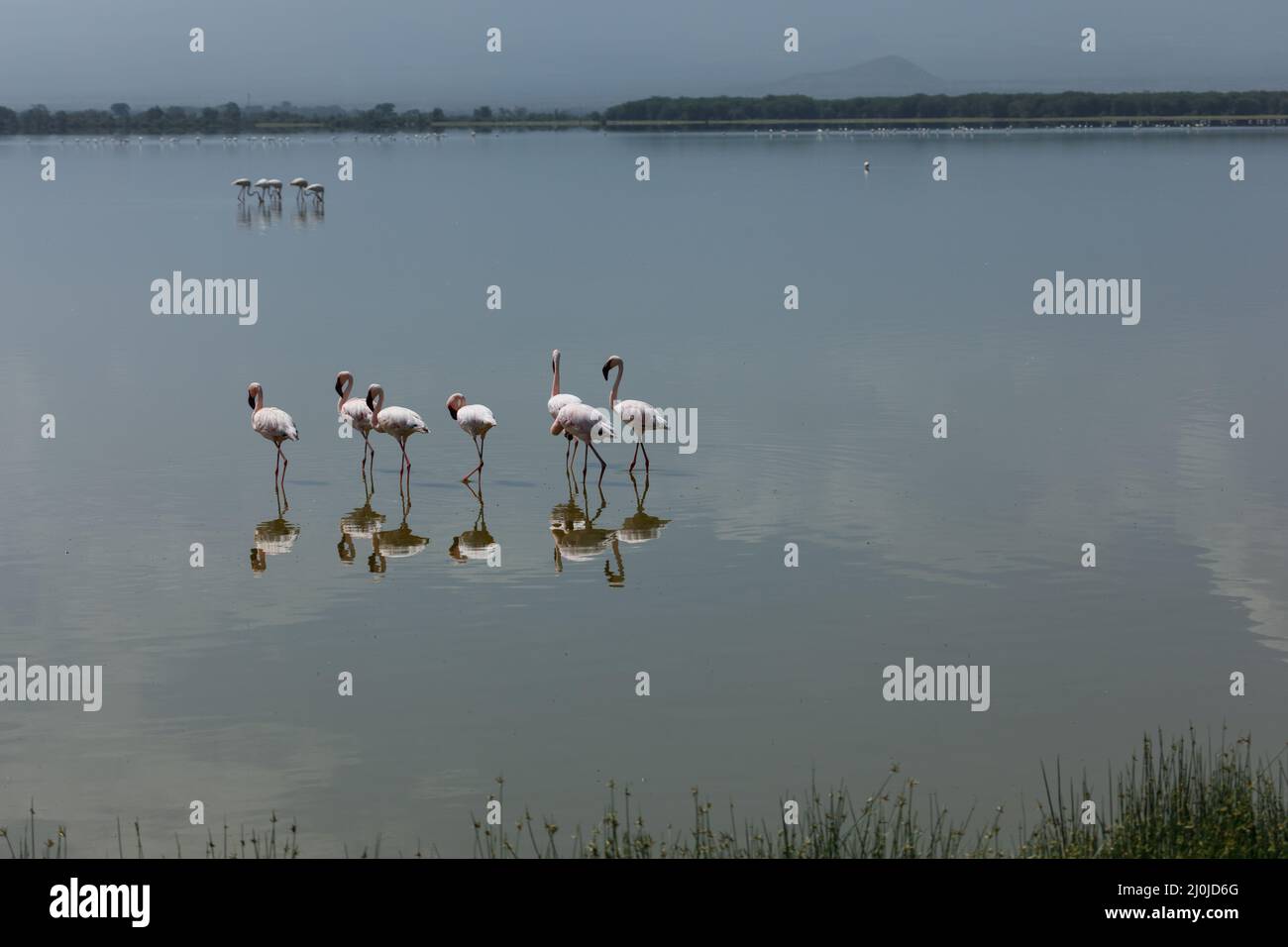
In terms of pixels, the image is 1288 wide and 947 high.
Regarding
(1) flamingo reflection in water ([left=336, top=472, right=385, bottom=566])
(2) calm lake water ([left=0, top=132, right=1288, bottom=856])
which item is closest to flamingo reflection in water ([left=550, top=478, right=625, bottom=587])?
(2) calm lake water ([left=0, top=132, right=1288, bottom=856])

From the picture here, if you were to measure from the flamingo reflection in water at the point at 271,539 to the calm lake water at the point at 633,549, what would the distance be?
0.20 ft

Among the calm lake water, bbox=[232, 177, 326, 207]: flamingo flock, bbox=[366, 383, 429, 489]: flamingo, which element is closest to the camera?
the calm lake water

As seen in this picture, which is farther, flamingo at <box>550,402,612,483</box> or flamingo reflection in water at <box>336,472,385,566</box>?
flamingo at <box>550,402,612,483</box>

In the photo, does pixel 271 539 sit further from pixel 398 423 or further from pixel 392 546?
pixel 398 423

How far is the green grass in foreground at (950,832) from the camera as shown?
9.38 metres

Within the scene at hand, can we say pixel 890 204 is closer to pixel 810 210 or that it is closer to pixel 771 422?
pixel 810 210

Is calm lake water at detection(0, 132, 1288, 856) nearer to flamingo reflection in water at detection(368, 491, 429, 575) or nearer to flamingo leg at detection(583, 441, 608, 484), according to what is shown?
flamingo reflection in water at detection(368, 491, 429, 575)

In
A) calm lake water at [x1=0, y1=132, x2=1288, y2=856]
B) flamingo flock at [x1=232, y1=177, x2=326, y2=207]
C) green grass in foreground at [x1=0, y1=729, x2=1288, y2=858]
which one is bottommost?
green grass in foreground at [x1=0, y1=729, x2=1288, y2=858]

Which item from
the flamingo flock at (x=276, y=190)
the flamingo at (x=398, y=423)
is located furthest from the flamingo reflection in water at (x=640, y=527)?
the flamingo flock at (x=276, y=190)

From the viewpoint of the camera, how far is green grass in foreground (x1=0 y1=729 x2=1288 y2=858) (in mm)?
9383

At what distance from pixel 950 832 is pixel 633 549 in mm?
8544

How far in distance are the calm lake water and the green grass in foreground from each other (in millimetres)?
292

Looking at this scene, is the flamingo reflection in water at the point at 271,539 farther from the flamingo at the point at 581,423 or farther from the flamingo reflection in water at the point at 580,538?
the flamingo at the point at 581,423
